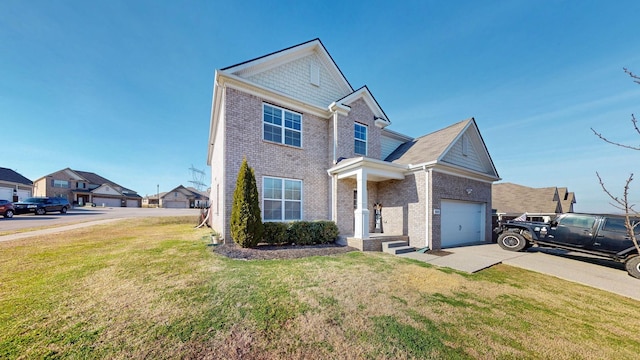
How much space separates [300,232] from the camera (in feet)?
29.6

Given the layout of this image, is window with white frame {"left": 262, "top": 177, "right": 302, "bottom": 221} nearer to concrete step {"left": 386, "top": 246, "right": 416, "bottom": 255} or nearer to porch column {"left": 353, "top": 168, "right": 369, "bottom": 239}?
porch column {"left": 353, "top": 168, "right": 369, "bottom": 239}

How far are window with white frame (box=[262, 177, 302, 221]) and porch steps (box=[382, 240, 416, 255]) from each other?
12.6 ft

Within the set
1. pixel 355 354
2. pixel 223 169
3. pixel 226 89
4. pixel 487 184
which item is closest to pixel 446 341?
pixel 355 354

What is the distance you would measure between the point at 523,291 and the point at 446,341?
3486mm

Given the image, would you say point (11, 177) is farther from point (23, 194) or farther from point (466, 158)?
point (466, 158)

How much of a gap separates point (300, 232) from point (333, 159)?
12.4ft

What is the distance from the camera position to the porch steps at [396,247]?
28.3 ft

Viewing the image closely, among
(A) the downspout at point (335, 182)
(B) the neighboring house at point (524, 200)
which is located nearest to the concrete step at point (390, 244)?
(A) the downspout at point (335, 182)

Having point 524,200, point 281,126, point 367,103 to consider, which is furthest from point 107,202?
point 524,200

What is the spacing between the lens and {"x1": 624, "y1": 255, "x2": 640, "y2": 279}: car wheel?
662 centimetres

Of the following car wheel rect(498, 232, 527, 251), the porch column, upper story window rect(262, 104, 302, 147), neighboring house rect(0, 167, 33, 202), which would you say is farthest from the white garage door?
car wheel rect(498, 232, 527, 251)

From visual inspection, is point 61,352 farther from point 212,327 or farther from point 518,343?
point 518,343

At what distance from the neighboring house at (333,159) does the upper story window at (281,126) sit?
0.04m

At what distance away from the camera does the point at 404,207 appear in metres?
10.3
